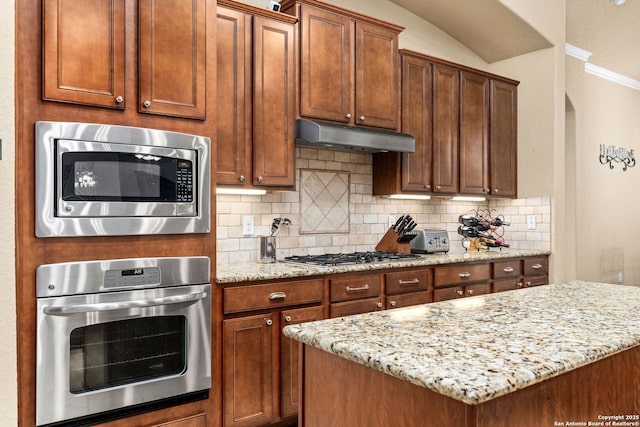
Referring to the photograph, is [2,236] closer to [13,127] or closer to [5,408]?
[13,127]

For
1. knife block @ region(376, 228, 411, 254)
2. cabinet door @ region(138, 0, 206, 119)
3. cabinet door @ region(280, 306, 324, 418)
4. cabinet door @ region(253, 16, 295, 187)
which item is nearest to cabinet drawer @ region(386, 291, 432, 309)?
knife block @ region(376, 228, 411, 254)

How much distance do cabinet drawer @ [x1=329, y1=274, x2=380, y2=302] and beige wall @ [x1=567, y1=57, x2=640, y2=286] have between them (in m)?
3.73

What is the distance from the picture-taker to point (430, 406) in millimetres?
1025

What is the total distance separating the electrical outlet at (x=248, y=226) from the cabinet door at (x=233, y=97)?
1.48 ft

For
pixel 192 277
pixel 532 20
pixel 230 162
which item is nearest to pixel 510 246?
pixel 532 20

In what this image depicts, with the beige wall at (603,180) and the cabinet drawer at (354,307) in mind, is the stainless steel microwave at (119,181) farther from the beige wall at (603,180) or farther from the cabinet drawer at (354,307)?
the beige wall at (603,180)

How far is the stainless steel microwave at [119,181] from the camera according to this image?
1.97 meters

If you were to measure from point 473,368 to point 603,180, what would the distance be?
6186 mm

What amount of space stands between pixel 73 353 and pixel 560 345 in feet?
6.07

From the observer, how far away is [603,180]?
6191mm

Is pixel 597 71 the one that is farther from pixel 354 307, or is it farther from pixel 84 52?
pixel 84 52

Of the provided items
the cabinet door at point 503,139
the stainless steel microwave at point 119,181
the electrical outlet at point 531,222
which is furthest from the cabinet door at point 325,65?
the electrical outlet at point 531,222

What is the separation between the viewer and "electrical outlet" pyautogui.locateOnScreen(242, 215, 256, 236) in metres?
3.31

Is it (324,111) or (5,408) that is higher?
(324,111)
